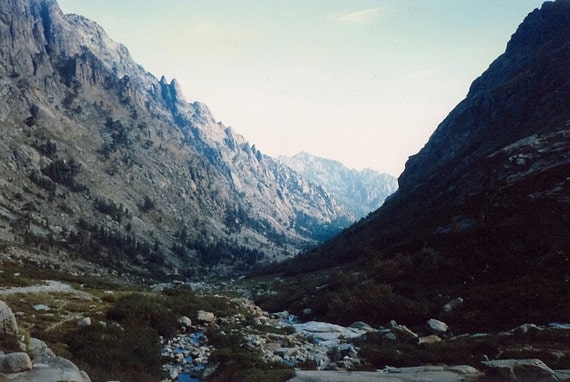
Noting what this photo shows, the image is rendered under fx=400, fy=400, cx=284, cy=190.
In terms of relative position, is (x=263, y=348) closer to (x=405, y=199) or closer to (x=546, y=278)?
(x=546, y=278)

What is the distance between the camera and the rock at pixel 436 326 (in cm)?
2734

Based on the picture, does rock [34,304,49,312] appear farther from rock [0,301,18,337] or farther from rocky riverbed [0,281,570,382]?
rock [0,301,18,337]

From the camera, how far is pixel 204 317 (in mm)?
32969

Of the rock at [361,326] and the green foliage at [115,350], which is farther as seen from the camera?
the rock at [361,326]

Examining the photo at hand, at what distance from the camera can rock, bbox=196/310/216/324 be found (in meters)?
32.6

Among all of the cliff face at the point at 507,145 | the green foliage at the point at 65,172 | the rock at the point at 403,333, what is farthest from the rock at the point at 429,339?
the green foliage at the point at 65,172

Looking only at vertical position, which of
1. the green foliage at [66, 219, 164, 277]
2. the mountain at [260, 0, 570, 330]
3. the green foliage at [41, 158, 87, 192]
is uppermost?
the green foliage at [41, 158, 87, 192]

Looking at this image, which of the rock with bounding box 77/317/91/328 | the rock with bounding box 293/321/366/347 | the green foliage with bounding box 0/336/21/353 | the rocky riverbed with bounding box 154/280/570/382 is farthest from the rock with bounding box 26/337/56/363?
the rock with bounding box 293/321/366/347

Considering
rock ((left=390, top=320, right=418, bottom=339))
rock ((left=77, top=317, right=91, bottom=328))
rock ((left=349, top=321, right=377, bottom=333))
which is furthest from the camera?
rock ((left=349, top=321, right=377, bottom=333))

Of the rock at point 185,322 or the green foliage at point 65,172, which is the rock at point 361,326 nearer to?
the rock at point 185,322

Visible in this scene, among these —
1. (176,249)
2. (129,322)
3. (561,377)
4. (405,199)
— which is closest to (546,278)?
(561,377)

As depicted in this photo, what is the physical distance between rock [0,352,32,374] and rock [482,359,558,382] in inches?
681

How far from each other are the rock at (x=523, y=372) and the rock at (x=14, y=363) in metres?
17.3

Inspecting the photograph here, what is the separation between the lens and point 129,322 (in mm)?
27016
